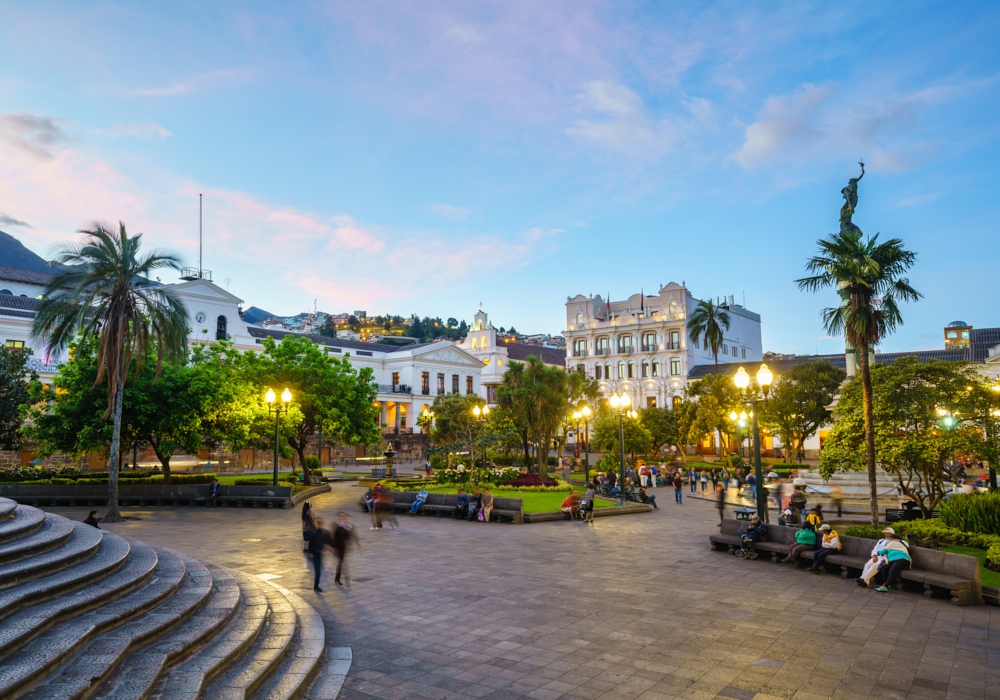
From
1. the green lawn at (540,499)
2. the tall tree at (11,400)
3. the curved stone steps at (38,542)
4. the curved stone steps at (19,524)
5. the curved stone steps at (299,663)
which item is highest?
the tall tree at (11,400)

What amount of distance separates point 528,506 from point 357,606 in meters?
13.7

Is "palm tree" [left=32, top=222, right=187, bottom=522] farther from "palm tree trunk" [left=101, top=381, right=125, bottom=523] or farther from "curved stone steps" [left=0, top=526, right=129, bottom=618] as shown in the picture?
"curved stone steps" [left=0, top=526, right=129, bottom=618]

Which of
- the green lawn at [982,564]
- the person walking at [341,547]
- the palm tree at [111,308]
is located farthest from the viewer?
the palm tree at [111,308]

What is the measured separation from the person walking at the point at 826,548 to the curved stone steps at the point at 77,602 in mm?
12227

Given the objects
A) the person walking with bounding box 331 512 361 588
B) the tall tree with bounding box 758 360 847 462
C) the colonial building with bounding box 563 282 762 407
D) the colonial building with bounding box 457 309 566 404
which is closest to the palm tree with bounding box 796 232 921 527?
the person walking with bounding box 331 512 361 588

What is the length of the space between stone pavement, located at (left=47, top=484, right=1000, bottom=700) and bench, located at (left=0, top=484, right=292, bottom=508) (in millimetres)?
10315

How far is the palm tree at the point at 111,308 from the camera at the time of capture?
21.5m

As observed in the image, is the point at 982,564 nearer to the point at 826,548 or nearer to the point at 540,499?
the point at 826,548

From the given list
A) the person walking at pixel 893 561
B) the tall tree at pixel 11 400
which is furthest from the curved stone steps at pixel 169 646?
the tall tree at pixel 11 400

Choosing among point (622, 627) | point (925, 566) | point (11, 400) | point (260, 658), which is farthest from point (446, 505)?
point (11, 400)

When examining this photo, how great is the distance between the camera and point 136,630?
720cm

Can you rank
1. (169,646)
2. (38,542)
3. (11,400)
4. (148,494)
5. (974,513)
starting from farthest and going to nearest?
(11,400) < (148,494) < (974,513) < (38,542) < (169,646)

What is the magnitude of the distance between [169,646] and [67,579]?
196 cm

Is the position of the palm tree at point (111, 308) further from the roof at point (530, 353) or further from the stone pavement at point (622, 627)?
the roof at point (530, 353)
